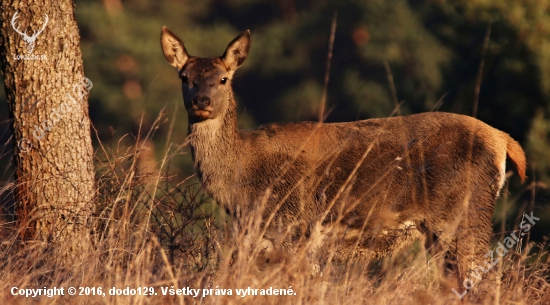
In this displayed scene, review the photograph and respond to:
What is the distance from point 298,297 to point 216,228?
1199 millimetres

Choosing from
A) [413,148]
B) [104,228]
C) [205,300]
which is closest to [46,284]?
[104,228]

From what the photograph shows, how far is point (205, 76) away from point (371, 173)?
1426 mm

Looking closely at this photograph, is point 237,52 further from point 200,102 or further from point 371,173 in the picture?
point 371,173

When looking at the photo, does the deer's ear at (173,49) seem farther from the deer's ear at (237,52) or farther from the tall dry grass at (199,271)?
the tall dry grass at (199,271)

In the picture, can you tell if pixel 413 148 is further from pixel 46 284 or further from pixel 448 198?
pixel 46 284

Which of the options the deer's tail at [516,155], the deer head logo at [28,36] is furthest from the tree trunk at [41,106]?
the deer's tail at [516,155]

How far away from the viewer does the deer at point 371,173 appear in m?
5.98

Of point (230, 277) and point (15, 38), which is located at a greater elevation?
point (15, 38)

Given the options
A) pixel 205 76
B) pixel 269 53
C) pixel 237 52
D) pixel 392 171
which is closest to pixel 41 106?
pixel 205 76

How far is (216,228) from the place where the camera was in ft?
18.2

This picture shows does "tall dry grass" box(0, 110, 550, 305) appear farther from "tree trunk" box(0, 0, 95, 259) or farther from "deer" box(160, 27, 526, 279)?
"deer" box(160, 27, 526, 279)

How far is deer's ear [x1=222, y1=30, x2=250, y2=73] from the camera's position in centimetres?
658

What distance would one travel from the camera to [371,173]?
6.09m

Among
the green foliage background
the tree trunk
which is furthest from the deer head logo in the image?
the green foliage background
